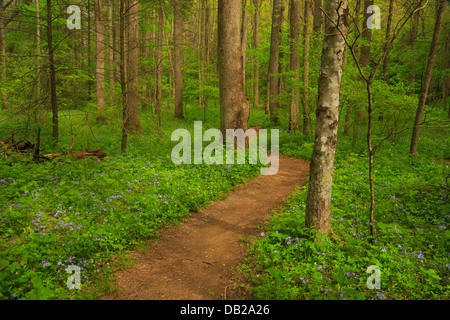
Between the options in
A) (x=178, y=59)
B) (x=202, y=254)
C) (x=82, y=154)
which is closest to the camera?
(x=202, y=254)

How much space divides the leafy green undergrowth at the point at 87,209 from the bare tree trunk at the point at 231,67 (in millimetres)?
2005

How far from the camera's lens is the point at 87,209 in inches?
197

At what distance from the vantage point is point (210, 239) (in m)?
4.98

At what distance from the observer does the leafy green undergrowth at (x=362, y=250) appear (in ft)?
10.8

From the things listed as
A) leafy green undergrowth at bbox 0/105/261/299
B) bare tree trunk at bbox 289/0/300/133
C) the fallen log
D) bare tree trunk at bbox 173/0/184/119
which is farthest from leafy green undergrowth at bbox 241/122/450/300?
bare tree trunk at bbox 173/0/184/119

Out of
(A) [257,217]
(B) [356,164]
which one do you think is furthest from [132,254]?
(B) [356,164]

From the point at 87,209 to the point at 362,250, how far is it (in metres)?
4.64

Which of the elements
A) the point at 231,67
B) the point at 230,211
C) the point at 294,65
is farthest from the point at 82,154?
the point at 294,65

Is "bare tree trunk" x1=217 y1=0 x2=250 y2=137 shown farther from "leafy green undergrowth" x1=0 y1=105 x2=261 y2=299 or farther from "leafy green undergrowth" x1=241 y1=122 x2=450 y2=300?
"leafy green undergrowth" x1=241 y1=122 x2=450 y2=300

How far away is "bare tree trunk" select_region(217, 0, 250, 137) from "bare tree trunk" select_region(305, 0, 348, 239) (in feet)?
17.4

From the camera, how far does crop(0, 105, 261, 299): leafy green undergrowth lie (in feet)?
11.4

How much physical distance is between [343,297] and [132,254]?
10.0ft

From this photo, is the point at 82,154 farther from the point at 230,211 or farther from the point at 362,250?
the point at 362,250
